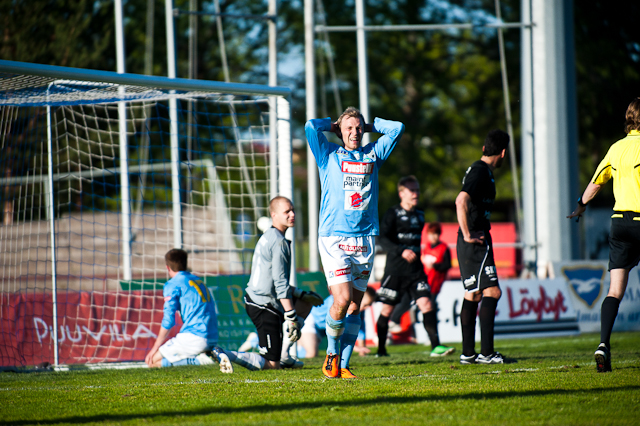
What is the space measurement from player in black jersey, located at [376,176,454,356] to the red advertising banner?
3.11m

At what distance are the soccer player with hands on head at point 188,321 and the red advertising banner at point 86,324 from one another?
2229mm

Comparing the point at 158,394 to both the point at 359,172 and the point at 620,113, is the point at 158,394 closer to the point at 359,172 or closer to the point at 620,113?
the point at 359,172

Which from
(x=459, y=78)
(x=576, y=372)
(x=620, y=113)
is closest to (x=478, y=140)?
(x=459, y=78)

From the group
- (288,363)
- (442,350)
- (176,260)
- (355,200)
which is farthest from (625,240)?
(176,260)

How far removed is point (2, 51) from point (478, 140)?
18.6 metres

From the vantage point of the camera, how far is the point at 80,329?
9.58 metres

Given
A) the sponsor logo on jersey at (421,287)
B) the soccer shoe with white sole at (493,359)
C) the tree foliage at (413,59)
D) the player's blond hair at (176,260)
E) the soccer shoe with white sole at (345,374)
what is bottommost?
the soccer shoe with white sole at (493,359)

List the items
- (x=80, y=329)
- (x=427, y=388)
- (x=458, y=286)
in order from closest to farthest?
(x=427, y=388)
(x=80, y=329)
(x=458, y=286)

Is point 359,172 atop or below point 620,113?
below

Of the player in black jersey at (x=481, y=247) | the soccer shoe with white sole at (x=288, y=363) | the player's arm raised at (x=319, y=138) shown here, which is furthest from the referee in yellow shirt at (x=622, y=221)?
the soccer shoe with white sole at (x=288, y=363)

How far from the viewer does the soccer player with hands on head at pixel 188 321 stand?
7102 millimetres

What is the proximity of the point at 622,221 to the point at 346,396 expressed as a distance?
9.04ft

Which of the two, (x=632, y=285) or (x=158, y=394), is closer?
(x=158, y=394)

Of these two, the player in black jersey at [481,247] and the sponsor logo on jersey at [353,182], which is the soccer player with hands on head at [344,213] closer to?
the sponsor logo on jersey at [353,182]
